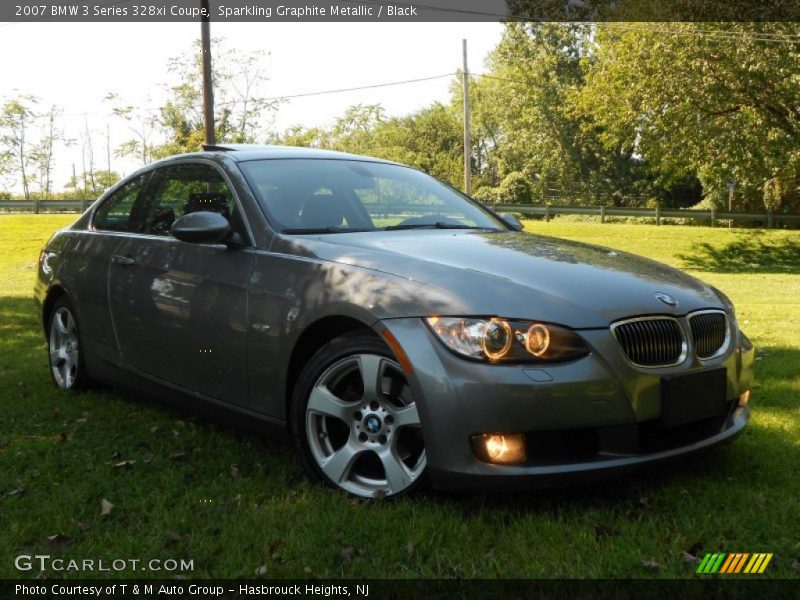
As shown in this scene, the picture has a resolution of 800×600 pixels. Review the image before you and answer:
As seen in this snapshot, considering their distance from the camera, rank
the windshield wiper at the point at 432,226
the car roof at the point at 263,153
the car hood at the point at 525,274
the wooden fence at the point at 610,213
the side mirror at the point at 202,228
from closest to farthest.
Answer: the car hood at the point at 525,274
the side mirror at the point at 202,228
the windshield wiper at the point at 432,226
the car roof at the point at 263,153
the wooden fence at the point at 610,213

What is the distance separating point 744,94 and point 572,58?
87.4ft

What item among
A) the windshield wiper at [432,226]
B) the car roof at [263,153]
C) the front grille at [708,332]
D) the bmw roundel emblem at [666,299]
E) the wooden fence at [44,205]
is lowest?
the front grille at [708,332]

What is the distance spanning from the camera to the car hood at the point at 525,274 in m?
3.21

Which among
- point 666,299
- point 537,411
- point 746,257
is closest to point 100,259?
point 537,411

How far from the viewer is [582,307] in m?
3.22

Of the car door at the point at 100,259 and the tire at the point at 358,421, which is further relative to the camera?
the car door at the point at 100,259

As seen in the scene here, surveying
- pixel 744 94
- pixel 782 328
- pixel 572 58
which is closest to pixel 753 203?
pixel 572 58

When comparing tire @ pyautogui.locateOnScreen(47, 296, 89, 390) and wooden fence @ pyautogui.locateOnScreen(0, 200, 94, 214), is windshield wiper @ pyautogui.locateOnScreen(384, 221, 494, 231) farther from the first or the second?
wooden fence @ pyautogui.locateOnScreen(0, 200, 94, 214)

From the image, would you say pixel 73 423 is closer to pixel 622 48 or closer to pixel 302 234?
pixel 302 234

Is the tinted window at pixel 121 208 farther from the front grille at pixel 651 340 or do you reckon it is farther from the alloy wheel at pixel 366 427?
the front grille at pixel 651 340

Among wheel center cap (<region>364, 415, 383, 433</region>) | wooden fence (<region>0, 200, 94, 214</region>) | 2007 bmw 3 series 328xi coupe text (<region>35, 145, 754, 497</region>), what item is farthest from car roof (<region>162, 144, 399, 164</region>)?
wooden fence (<region>0, 200, 94, 214</region>)

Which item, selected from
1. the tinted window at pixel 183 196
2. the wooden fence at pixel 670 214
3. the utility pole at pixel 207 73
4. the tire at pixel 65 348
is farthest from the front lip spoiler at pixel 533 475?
the wooden fence at pixel 670 214

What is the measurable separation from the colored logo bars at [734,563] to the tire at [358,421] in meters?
1.10

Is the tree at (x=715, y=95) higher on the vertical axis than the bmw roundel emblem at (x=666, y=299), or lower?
higher
